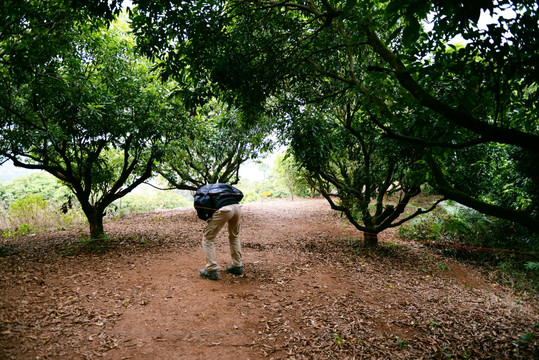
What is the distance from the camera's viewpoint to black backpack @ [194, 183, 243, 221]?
16.1 feet

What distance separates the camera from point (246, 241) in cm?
831

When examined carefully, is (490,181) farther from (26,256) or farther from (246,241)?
(26,256)

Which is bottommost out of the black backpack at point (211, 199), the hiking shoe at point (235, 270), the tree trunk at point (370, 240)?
the tree trunk at point (370, 240)

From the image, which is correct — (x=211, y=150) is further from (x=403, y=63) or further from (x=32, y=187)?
(x=32, y=187)

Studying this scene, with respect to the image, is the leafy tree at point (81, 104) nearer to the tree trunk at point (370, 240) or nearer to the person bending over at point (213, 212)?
the person bending over at point (213, 212)

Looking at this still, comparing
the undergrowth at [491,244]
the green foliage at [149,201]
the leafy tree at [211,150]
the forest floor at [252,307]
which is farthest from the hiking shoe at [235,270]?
the green foliage at [149,201]

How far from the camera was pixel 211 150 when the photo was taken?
10711 millimetres

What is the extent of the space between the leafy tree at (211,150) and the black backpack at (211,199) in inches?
130

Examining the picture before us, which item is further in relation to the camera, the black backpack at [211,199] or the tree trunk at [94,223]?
the tree trunk at [94,223]

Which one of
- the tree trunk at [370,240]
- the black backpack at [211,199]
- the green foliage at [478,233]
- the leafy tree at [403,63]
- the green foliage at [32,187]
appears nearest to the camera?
the leafy tree at [403,63]

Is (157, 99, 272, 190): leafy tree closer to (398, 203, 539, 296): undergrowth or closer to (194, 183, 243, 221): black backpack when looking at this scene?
(194, 183, 243, 221): black backpack

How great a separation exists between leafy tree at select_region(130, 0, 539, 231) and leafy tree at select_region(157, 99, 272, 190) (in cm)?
377

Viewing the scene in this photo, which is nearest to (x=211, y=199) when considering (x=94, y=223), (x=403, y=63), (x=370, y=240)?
(x=403, y=63)

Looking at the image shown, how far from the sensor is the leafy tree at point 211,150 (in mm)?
9008
